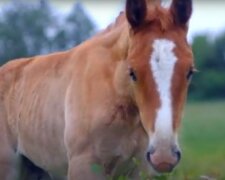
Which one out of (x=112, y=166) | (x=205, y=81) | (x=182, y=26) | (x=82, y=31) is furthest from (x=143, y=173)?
(x=205, y=81)

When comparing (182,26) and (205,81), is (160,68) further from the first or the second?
(205,81)

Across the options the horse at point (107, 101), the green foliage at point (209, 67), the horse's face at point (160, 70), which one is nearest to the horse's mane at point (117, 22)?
the horse at point (107, 101)

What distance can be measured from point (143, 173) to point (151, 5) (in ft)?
4.36

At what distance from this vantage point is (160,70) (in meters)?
8.16

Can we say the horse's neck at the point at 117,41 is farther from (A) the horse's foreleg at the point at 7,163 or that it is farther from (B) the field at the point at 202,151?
(A) the horse's foreleg at the point at 7,163

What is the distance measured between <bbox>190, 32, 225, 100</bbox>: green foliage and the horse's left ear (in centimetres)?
5322

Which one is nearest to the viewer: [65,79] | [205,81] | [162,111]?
[162,111]

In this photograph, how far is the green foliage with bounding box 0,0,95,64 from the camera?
3272 centimetres

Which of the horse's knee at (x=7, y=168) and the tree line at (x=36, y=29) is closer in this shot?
the horse's knee at (x=7, y=168)

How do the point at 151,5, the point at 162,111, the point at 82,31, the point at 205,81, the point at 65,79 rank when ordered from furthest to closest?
the point at 205,81, the point at 82,31, the point at 65,79, the point at 151,5, the point at 162,111

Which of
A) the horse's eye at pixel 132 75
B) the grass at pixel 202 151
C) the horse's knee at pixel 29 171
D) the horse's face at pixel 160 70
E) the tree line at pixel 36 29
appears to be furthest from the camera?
the tree line at pixel 36 29

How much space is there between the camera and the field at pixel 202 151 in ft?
37.9

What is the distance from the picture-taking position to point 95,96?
929cm

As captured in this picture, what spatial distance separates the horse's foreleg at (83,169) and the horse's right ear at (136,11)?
4.14ft
